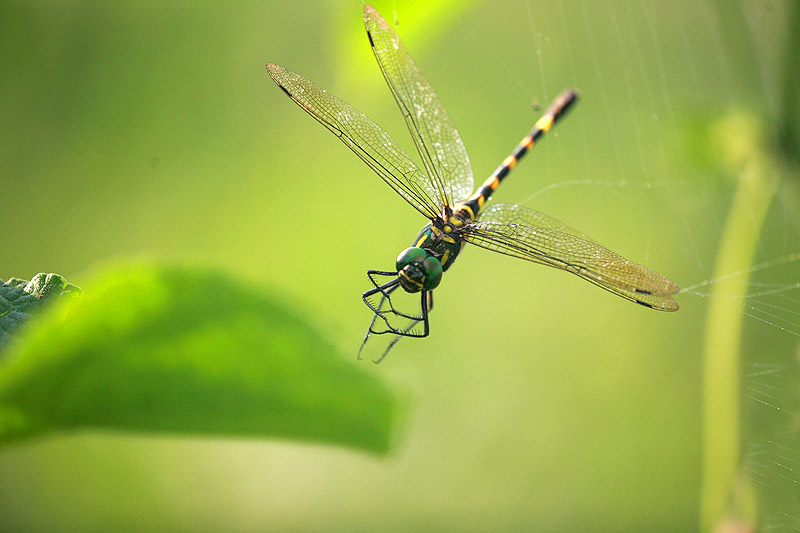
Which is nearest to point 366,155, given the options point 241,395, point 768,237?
point 241,395

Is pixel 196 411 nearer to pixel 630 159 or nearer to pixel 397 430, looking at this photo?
pixel 397 430

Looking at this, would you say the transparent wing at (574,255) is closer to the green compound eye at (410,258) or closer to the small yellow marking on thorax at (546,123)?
the green compound eye at (410,258)

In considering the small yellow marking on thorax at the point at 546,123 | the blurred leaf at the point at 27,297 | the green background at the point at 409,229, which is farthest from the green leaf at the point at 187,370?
the green background at the point at 409,229

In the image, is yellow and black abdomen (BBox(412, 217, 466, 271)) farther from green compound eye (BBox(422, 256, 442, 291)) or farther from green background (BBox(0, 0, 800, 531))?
green background (BBox(0, 0, 800, 531))

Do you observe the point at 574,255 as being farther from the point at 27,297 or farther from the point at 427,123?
the point at 27,297

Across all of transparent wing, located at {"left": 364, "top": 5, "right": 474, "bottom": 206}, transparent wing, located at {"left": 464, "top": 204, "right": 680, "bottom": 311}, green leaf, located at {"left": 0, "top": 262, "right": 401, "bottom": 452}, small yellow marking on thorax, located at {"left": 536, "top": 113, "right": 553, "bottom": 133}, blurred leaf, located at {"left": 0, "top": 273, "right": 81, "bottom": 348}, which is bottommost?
blurred leaf, located at {"left": 0, "top": 273, "right": 81, "bottom": 348}

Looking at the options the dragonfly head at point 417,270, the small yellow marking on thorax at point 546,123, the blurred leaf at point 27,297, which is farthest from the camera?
the small yellow marking on thorax at point 546,123

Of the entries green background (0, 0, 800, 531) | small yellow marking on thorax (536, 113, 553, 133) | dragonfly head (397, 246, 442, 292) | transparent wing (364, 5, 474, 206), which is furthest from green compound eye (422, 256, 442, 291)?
green background (0, 0, 800, 531)
